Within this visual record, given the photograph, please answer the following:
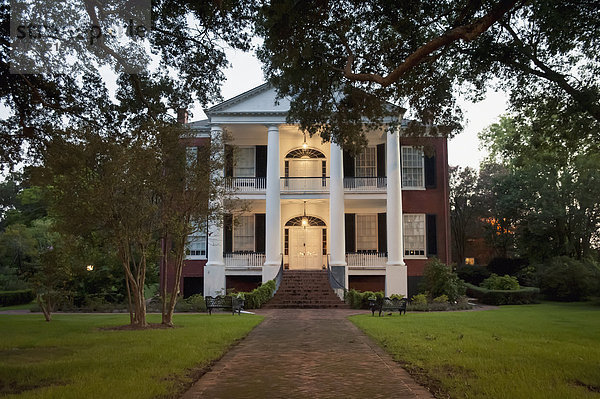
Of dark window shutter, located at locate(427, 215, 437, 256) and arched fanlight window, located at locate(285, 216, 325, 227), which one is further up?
arched fanlight window, located at locate(285, 216, 325, 227)

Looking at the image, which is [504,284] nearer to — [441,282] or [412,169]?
[441,282]

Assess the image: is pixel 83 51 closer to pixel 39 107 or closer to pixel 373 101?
pixel 39 107

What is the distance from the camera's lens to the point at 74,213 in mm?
12289

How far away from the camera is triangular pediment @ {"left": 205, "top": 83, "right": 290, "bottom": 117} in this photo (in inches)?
1007

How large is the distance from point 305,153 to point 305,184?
7.01ft

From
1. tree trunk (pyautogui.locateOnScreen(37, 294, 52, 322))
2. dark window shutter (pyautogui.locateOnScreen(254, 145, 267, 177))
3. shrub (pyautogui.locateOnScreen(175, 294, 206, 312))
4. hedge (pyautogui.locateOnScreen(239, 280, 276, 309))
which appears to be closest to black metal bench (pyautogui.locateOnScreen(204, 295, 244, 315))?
hedge (pyautogui.locateOnScreen(239, 280, 276, 309))

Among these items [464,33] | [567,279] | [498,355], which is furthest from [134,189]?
[567,279]

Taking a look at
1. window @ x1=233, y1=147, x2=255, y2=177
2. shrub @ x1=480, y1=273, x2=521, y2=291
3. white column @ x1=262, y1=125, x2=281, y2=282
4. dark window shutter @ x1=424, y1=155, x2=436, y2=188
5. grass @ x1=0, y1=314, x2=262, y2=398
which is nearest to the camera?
grass @ x1=0, y1=314, x2=262, y2=398

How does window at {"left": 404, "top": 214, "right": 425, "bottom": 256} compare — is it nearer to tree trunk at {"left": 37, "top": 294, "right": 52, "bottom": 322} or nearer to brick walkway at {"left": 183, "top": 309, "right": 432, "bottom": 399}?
brick walkway at {"left": 183, "top": 309, "right": 432, "bottom": 399}

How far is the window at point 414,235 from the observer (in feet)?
89.6

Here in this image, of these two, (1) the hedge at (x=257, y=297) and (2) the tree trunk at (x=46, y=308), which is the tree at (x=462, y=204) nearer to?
(1) the hedge at (x=257, y=297)

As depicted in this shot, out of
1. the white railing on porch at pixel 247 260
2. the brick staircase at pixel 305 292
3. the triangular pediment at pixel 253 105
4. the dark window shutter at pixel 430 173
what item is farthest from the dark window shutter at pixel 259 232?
the dark window shutter at pixel 430 173

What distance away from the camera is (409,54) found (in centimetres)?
1145

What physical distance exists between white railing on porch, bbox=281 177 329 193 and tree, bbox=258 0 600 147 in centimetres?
1368
